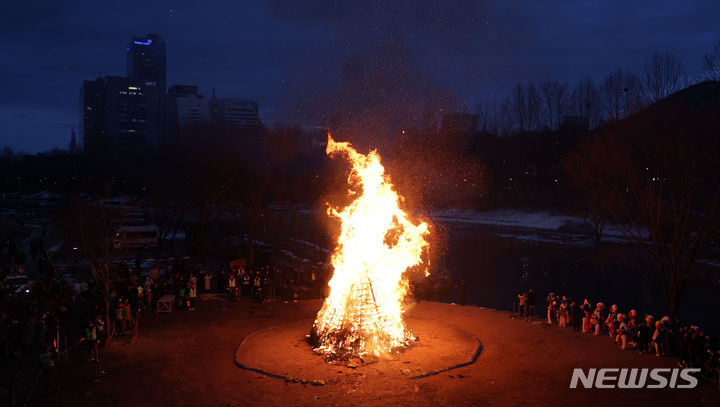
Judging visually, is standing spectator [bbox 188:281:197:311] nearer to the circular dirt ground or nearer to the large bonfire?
the circular dirt ground

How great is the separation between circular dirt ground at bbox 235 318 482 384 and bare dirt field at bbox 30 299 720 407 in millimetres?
40

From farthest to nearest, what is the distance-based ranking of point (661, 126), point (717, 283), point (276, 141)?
point (276, 141), point (717, 283), point (661, 126)

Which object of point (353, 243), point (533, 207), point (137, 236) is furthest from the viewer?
point (533, 207)

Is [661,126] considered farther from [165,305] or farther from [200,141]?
[200,141]

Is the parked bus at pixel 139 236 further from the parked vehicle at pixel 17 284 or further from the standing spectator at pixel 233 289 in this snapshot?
the standing spectator at pixel 233 289

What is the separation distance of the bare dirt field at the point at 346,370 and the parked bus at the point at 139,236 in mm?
28819

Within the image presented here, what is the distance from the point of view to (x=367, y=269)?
1866 centimetres

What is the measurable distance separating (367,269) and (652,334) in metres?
10.4

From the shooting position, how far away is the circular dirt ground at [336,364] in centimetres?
1578


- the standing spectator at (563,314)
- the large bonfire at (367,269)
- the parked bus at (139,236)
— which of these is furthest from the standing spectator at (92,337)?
the parked bus at (139,236)

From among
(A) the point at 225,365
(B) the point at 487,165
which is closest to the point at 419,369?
(A) the point at 225,365

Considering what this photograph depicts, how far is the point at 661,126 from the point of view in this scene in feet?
95.2

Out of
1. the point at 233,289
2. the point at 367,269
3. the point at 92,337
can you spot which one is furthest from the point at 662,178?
the point at 92,337

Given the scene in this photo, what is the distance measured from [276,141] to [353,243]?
82.0 ft
